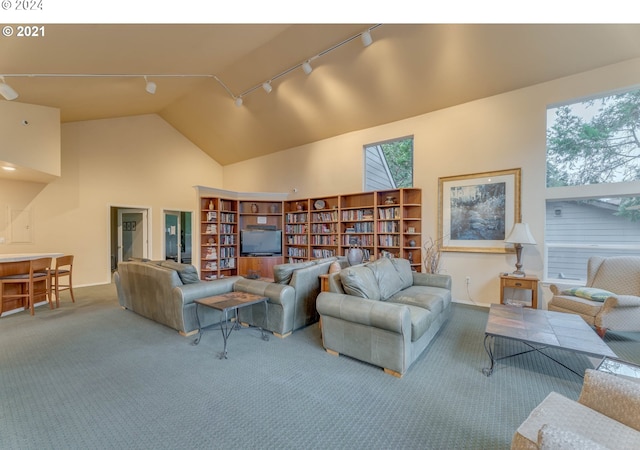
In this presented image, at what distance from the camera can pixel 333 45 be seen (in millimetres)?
4082

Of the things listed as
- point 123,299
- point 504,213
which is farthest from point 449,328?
point 123,299

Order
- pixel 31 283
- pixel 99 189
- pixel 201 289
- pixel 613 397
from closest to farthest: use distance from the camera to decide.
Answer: pixel 613 397, pixel 201 289, pixel 31 283, pixel 99 189

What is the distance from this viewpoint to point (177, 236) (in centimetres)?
796

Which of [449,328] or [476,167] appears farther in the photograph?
[476,167]

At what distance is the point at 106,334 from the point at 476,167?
582cm

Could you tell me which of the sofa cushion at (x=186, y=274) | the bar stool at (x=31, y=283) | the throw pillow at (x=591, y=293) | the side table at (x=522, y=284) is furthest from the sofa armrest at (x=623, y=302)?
the bar stool at (x=31, y=283)

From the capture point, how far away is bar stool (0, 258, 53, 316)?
13.2ft

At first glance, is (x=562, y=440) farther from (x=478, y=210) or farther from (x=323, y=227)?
(x=323, y=227)

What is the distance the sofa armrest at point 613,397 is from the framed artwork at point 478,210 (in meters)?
3.32

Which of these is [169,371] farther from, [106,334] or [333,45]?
[333,45]

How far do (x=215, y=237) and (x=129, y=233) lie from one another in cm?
304

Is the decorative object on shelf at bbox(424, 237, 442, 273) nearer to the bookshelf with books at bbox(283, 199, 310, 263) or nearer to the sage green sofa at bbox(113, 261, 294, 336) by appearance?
the bookshelf with books at bbox(283, 199, 310, 263)

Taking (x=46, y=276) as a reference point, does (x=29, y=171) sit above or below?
above

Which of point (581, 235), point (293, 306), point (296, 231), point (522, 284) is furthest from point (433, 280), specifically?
point (296, 231)
